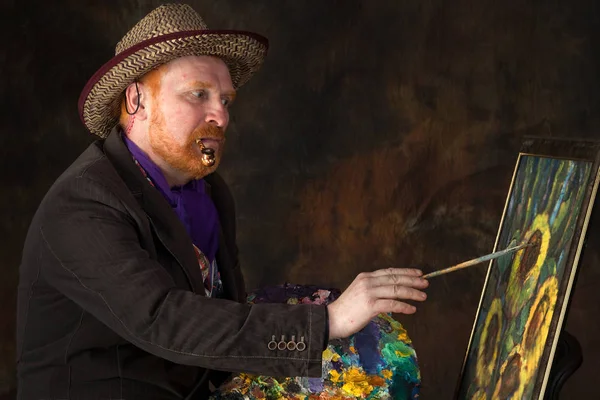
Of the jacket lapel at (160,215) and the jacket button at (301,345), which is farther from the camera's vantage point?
the jacket lapel at (160,215)

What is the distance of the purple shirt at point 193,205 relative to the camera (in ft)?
7.48

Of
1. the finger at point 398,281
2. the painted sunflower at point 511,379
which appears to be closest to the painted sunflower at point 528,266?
the painted sunflower at point 511,379

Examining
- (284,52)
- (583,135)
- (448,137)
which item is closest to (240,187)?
(284,52)

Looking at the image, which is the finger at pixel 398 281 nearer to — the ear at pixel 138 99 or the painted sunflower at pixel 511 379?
the painted sunflower at pixel 511 379

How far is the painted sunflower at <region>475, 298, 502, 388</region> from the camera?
Answer: 6.87ft

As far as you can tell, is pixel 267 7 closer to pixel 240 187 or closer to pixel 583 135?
pixel 240 187

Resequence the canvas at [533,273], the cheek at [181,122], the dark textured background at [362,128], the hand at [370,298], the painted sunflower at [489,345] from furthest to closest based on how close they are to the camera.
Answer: the dark textured background at [362,128], the cheek at [181,122], the painted sunflower at [489,345], the hand at [370,298], the canvas at [533,273]

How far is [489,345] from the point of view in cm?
217

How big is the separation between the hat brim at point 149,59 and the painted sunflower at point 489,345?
3.20ft

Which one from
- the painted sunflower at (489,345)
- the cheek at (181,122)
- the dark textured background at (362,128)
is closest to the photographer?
the painted sunflower at (489,345)

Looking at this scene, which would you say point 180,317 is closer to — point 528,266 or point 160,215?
point 160,215

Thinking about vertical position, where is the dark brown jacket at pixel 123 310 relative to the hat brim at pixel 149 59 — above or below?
below

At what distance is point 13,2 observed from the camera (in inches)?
137

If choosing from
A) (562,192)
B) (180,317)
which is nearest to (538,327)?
(562,192)
